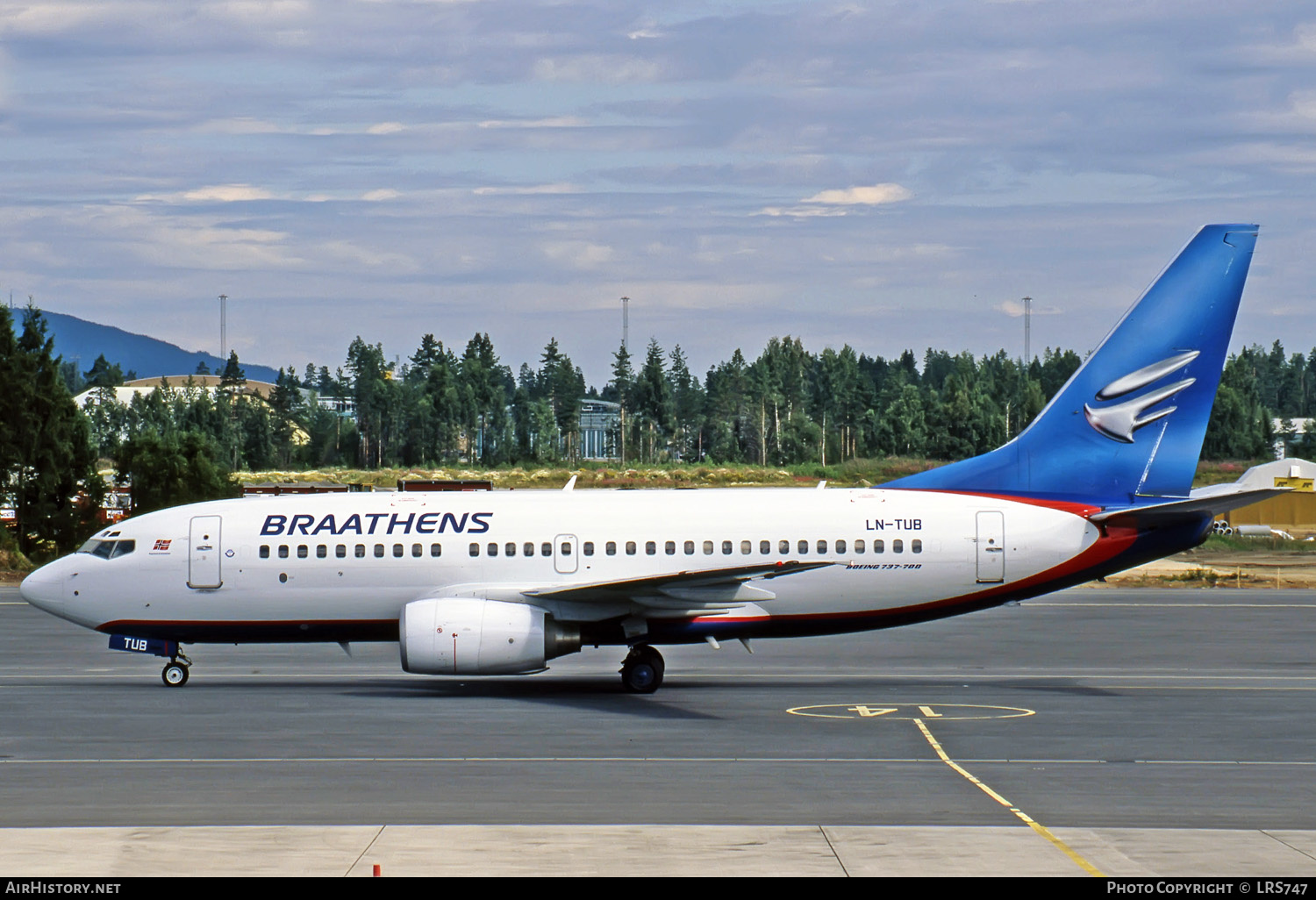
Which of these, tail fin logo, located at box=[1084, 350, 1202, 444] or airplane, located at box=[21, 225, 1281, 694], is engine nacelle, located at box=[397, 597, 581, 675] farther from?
tail fin logo, located at box=[1084, 350, 1202, 444]

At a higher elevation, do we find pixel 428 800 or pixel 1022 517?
pixel 1022 517

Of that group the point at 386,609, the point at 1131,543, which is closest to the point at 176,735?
the point at 386,609

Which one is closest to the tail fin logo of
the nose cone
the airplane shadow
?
the airplane shadow

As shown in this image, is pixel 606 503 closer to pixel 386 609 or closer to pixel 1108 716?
pixel 386 609

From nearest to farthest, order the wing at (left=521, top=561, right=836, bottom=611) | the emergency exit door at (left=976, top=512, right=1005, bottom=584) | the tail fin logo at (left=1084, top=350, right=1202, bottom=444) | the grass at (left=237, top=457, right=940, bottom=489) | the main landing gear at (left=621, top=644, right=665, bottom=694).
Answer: the wing at (left=521, top=561, right=836, bottom=611), the main landing gear at (left=621, top=644, right=665, bottom=694), the emergency exit door at (left=976, top=512, right=1005, bottom=584), the tail fin logo at (left=1084, top=350, right=1202, bottom=444), the grass at (left=237, top=457, right=940, bottom=489)

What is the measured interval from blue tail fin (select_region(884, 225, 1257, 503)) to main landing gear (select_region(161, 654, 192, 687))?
48.0ft

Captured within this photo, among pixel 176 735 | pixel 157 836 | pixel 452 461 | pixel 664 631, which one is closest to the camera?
pixel 157 836

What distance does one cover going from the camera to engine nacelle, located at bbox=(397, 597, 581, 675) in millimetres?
27484

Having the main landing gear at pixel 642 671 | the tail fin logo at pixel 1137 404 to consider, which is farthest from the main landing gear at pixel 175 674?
the tail fin logo at pixel 1137 404

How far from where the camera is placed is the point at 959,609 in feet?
97.5

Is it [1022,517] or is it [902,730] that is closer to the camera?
[902,730]

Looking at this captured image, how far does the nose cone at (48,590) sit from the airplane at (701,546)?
0.04 meters

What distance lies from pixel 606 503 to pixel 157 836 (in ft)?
52.3
